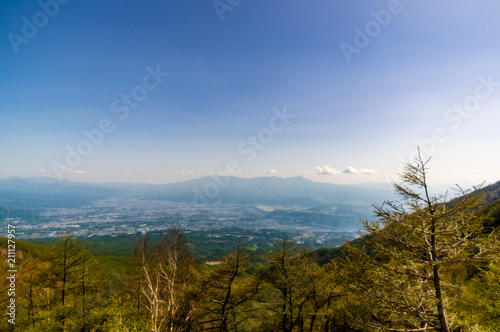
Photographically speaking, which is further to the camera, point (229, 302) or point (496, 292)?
point (229, 302)

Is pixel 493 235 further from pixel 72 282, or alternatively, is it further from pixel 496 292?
pixel 72 282

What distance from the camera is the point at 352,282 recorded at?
7.91 metres

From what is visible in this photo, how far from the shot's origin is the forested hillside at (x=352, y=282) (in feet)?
21.2

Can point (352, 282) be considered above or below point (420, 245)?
below

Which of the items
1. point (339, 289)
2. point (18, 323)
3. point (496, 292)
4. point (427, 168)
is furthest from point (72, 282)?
point (496, 292)

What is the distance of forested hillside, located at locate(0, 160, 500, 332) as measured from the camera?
6.46 m

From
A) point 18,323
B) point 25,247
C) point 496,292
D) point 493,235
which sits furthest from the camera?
point 25,247

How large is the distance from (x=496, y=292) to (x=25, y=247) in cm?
9462

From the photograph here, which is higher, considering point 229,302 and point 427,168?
point 427,168

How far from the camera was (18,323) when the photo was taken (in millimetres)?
15742

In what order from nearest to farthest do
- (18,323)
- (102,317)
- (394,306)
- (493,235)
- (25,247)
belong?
1. (493,235)
2. (394,306)
3. (102,317)
4. (18,323)
5. (25,247)

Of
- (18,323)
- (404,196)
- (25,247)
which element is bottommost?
(25,247)

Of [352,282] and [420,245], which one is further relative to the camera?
[352,282]

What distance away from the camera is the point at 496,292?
38.2 ft
